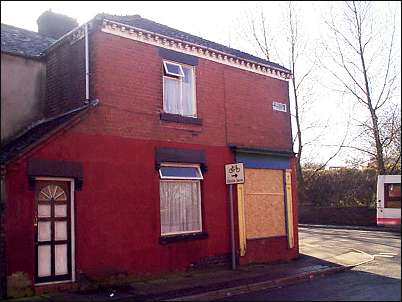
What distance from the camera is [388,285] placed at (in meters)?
9.91

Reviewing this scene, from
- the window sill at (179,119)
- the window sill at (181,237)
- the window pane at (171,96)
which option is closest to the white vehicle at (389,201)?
the window sill at (181,237)

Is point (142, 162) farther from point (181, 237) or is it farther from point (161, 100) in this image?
point (181, 237)

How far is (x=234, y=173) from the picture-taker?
12703 millimetres

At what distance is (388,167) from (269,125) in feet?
18.3

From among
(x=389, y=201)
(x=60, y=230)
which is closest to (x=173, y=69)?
(x=60, y=230)

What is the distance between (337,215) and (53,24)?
62.2ft

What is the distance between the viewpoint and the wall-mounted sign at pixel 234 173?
41.0ft

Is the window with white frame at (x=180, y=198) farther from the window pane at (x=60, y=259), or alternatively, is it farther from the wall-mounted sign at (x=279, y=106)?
the wall-mounted sign at (x=279, y=106)

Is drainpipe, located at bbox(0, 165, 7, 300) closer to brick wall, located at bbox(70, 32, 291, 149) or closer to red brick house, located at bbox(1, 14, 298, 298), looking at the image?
red brick house, located at bbox(1, 14, 298, 298)

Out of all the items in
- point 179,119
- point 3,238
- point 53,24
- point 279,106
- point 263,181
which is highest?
point 53,24

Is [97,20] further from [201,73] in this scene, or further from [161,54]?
[201,73]

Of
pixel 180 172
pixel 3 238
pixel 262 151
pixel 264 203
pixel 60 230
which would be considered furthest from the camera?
pixel 264 203

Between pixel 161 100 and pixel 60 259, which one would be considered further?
pixel 161 100

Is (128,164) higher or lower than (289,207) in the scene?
higher
